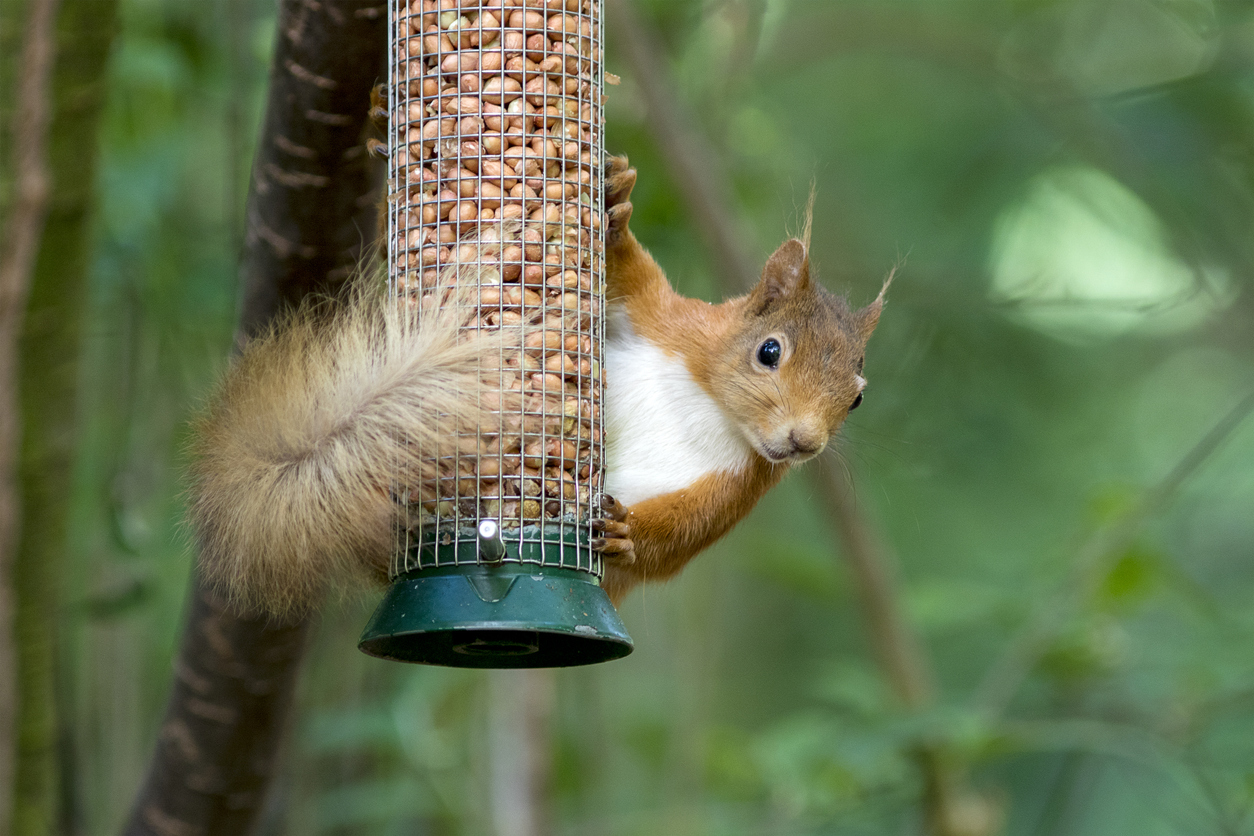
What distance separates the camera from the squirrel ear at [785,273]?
105 inches

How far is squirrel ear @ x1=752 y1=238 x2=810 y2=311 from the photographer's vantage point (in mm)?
2666

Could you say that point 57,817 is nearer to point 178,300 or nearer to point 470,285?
point 178,300

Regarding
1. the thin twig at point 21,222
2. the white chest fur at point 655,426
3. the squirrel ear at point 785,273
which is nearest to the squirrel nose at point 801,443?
the white chest fur at point 655,426

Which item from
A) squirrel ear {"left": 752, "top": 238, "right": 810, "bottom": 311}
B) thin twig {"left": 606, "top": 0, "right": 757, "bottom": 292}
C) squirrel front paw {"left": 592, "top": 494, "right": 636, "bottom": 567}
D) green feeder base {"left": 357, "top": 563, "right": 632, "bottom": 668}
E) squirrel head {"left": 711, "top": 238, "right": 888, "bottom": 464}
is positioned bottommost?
green feeder base {"left": 357, "top": 563, "right": 632, "bottom": 668}

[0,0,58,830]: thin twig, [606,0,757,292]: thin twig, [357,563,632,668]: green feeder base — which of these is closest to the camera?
[357,563,632,668]: green feeder base

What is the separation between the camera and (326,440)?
206 centimetres

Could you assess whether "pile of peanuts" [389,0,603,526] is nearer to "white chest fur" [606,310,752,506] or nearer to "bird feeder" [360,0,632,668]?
"bird feeder" [360,0,632,668]

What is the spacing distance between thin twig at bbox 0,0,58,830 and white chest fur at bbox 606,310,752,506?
37.7 inches

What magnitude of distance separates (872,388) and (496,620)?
2.73 m

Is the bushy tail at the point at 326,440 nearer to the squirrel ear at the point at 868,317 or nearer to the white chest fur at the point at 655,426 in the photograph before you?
the white chest fur at the point at 655,426

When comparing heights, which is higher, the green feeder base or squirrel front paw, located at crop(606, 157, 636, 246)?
squirrel front paw, located at crop(606, 157, 636, 246)

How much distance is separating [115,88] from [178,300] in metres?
0.57

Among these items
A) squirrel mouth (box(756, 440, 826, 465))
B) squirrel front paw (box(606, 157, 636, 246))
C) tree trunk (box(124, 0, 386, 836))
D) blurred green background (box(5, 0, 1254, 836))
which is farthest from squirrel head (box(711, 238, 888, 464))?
tree trunk (box(124, 0, 386, 836))

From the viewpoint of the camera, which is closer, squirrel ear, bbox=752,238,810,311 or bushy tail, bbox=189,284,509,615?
bushy tail, bbox=189,284,509,615
